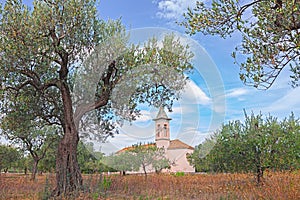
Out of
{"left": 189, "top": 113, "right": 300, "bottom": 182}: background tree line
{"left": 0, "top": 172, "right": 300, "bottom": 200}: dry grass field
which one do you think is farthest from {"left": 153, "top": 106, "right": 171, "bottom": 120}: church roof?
{"left": 189, "top": 113, "right": 300, "bottom": 182}: background tree line

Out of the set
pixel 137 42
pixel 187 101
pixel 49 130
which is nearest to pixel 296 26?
pixel 187 101

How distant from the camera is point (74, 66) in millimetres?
14742

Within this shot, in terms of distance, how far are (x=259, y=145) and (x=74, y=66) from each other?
11.3m

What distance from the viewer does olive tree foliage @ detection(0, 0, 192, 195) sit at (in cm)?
1221

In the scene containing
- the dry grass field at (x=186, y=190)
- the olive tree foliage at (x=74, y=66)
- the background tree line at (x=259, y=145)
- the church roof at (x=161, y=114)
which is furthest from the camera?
the background tree line at (x=259, y=145)

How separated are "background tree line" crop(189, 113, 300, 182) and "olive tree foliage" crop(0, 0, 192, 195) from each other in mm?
5505

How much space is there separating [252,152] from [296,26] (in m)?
11.2

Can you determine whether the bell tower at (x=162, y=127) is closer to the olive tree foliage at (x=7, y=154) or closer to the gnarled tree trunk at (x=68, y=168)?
the gnarled tree trunk at (x=68, y=168)

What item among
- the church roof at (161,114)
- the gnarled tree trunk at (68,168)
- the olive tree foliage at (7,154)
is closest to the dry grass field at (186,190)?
the gnarled tree trunk at (68,168)

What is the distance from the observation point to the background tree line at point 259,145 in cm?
1611

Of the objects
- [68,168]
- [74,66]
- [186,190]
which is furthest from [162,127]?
[74,66]

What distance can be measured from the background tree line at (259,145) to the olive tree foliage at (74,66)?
5.50 m

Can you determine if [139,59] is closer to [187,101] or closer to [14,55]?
[187,101]

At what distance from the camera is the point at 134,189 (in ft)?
48.0
